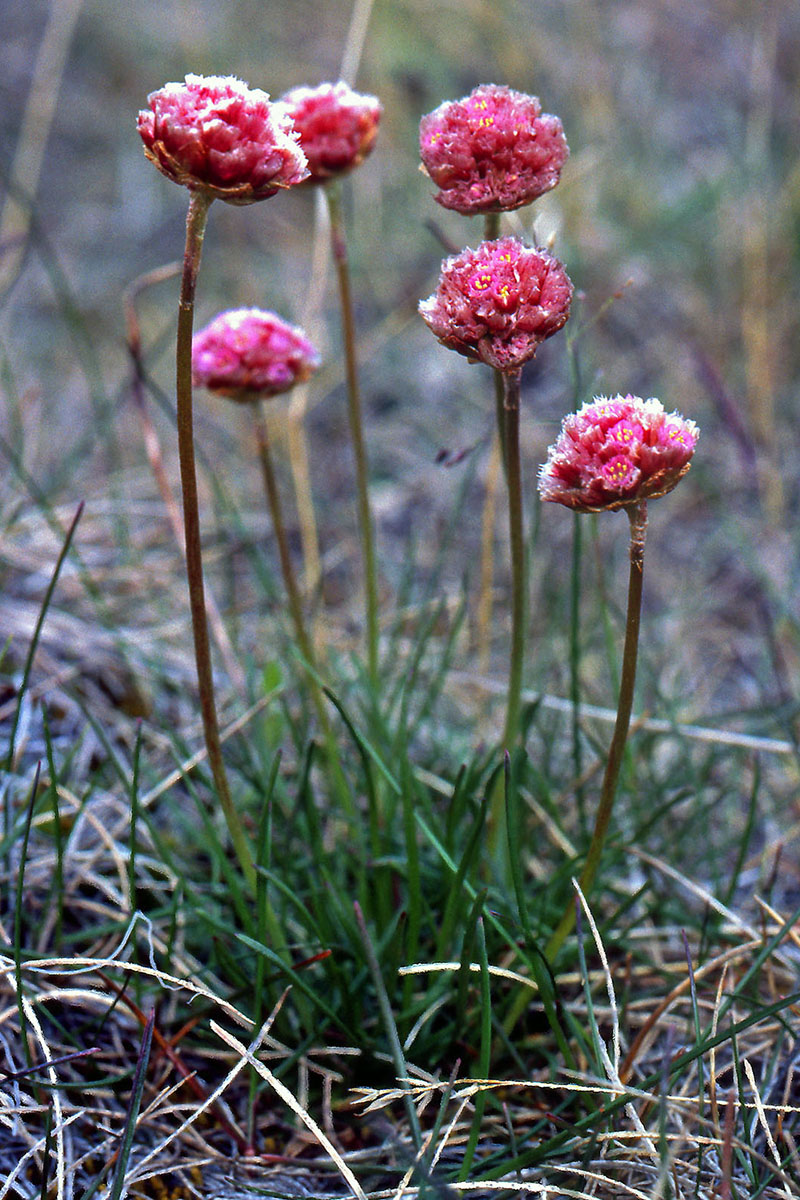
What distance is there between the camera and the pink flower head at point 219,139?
1.20m

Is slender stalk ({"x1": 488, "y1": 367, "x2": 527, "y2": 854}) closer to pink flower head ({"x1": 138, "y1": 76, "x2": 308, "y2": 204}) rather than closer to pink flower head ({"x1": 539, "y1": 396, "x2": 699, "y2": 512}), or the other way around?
pink flower head ({"x1": 539, "y1": 396, "x2": 699, "y2": 512})

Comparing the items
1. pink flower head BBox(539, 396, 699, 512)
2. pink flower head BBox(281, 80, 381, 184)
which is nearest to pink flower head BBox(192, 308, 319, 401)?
pink flower head BBox(281, 80, 381, 184)

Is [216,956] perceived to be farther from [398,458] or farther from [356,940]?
[398,458]

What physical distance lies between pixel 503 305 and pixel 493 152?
1.01 ft

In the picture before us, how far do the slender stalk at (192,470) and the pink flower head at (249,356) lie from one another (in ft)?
1.63

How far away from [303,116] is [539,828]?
1548 mm

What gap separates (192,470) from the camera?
1297mm

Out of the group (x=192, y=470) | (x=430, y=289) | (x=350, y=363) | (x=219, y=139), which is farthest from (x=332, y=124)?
(x=430, y=289)

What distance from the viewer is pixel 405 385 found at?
4336 mm

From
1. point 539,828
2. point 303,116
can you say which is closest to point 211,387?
point 303,116

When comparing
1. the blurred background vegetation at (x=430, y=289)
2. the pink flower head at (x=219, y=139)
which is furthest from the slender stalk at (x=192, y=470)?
the blurred background vegetation at (x=430, y=289)

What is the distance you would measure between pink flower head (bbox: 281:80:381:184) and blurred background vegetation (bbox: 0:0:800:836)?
516 mm

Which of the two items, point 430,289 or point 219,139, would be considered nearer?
point 219,139

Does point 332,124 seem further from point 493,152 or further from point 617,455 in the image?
point 617,455
